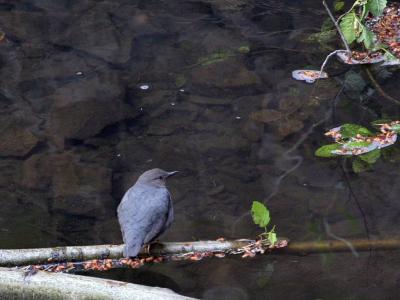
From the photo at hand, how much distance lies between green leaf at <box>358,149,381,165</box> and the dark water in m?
0.10

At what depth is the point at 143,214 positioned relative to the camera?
188 inches

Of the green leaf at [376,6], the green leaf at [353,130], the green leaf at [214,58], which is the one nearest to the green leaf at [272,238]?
the green leaf at [353,130]

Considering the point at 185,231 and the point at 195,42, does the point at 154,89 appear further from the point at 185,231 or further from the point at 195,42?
the point at 185,231

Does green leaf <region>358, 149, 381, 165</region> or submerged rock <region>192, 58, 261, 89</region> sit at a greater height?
green leaf <region>358, 149, 381, 165</region>

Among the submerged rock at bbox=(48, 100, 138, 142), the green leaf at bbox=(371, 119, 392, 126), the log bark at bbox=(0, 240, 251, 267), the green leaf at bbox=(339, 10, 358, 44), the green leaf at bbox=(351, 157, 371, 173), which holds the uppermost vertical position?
the green leaf at bbox=(339, 10, 358, 44)

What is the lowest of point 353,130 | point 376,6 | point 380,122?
point 380,122

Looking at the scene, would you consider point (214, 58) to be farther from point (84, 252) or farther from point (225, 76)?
point (84, 252)

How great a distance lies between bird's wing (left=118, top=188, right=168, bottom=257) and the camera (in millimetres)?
4492

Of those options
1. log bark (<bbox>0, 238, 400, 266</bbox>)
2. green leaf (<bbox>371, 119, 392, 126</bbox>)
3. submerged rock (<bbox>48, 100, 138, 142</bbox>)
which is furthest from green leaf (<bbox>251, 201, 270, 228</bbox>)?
submerged rock (<bbox>48, 100, 138, 142</bbox>)

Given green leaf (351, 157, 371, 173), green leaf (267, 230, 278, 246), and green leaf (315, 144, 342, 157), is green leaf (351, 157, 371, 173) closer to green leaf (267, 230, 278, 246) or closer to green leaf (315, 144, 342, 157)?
green leaf (315, 144, 342, 157)

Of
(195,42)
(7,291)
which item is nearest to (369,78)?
(195,42)

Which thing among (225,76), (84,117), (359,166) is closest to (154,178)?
(359,166)

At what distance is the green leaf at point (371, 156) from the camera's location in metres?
6.31

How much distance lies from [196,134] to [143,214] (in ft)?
7.03
